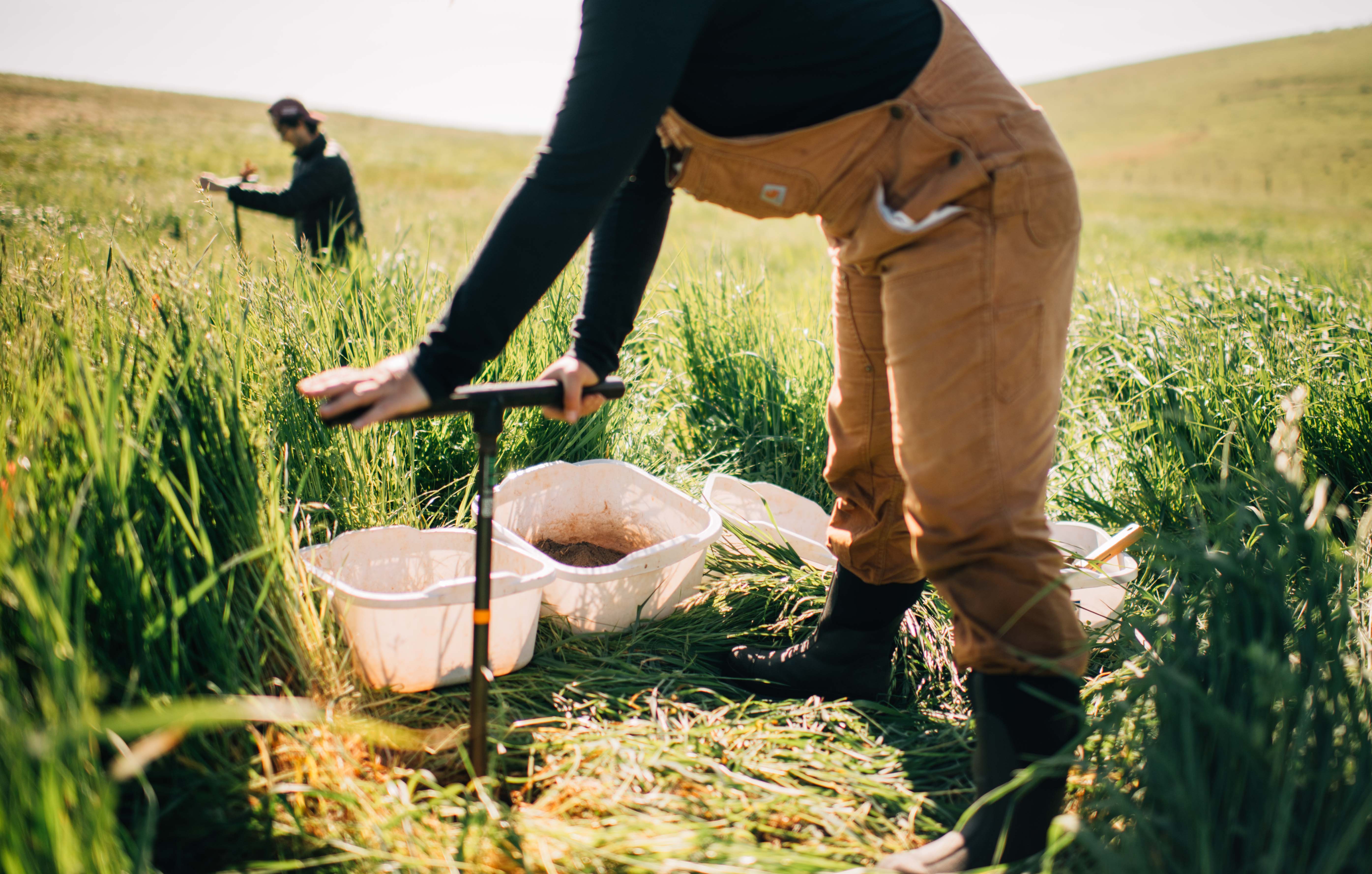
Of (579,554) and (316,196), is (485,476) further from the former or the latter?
(316,196)

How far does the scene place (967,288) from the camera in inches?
44.2

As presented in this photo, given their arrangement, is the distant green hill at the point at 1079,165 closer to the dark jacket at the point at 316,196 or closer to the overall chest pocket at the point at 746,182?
the dark jacket at the point at 316,196

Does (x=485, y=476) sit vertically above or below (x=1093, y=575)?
above

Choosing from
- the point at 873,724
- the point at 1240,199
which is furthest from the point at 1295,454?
the point at 1240,199

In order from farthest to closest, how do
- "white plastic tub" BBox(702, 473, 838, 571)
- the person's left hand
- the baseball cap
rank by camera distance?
the baseball cap
"white plastic tub" BBox(702, 473, 838, 571)
the person's left hand

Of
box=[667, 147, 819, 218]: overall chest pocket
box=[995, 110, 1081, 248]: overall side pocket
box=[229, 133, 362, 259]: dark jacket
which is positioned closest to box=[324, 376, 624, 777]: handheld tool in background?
box=[667, 147, 819, 218]: overall chest pocket

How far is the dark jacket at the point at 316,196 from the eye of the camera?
4.63 metres

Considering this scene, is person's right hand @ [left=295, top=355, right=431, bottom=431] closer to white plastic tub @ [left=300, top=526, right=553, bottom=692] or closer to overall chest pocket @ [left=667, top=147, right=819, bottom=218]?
white plastic tub @ [left=300, top=526, right=553, bottom=692]

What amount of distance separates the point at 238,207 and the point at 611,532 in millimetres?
2343

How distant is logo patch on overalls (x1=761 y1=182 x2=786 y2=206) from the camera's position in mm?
1216

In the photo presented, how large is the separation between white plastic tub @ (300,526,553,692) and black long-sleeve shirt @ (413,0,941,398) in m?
0.44

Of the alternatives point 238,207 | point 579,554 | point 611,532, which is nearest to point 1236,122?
point 238,207

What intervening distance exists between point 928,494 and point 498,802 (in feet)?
2.76

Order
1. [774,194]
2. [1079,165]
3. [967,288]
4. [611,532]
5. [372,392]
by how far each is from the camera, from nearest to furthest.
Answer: [372,392] < [967,288] < [774,194] < [611,532] < [1079,165]
